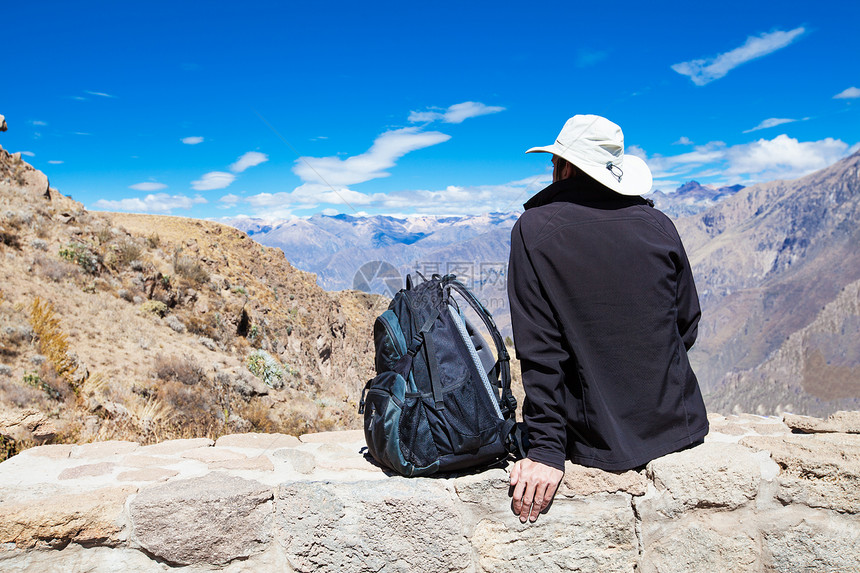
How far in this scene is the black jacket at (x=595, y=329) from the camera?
1977 mm

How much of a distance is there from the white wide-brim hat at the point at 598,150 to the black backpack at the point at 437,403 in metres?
0.77

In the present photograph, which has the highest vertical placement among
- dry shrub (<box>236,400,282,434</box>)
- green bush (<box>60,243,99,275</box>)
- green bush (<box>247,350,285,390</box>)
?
green bush (<box>60,243,99,275</box>)

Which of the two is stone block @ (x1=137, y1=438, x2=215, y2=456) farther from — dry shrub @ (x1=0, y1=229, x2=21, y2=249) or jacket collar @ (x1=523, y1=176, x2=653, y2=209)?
dry shrub @ (x1=0, y1=229, x2=21, y2=249)

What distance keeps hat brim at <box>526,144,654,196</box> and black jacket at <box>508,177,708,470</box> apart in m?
0.09

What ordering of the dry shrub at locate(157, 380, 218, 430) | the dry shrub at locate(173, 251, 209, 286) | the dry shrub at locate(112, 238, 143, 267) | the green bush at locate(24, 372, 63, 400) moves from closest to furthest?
1. the green bush at locate(24, 372, 63, 400)
2. the dry shrub at locate(157, 380, 218, 430)
3. the dry shrub at locate(112, 238, 143, 267)
4. the dry shrub at locate(173, 251, 209, 286)

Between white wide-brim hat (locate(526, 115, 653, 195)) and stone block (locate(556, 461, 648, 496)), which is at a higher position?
white wide-brim hat (locate(526, 115, 653, 195))

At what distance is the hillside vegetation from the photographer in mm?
5938

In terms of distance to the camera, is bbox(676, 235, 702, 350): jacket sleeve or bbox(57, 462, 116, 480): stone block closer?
bbox(676, 235, 702, 350): jacket sleeve

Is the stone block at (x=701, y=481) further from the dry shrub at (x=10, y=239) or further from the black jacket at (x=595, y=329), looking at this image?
the dry shrub at (x=10, y=239)

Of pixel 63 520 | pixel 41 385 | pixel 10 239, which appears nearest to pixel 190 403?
pixel 41 385

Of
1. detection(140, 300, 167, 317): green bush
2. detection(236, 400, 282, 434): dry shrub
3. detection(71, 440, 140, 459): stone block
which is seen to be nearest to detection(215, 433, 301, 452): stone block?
detection(71, 440, 140, 459): stone block

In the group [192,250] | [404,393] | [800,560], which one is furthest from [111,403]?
[192,250]

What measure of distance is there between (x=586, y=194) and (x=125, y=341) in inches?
330

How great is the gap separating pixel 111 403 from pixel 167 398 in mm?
799
